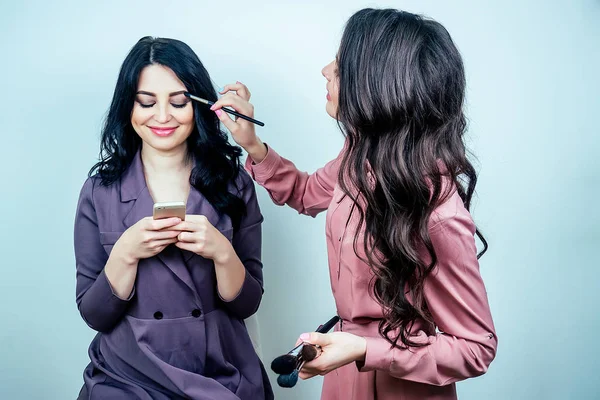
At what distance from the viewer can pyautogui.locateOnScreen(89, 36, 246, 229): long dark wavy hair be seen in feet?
4.99

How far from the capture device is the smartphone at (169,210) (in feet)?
4.55

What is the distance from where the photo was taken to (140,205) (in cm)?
151

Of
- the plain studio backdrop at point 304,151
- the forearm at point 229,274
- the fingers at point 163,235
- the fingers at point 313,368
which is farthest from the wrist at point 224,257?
the plain studio backdrop at point 304,151

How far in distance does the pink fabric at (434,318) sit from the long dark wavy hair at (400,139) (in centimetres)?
3

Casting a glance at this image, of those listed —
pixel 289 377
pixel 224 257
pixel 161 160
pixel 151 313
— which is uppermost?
pixel 161 160

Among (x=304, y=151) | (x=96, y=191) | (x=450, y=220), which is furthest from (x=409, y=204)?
(x=304, y=151)

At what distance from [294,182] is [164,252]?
0.43 m

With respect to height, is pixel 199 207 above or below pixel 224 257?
above

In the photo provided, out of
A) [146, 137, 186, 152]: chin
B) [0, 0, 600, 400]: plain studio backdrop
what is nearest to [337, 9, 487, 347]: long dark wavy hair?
[146, 137, 186, 152]: chin

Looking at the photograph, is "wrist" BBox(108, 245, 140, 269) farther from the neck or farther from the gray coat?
the neck

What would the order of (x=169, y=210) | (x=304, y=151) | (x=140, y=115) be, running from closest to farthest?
(x=169, y=210)
(x=140, y=115)
(x=304, y=151)

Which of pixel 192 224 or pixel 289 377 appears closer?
pixel 289 377

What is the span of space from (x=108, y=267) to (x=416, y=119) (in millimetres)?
685

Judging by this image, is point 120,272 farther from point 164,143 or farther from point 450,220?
point 450,220
